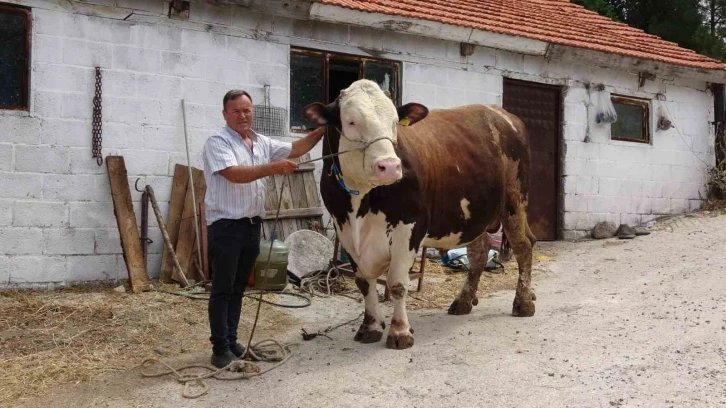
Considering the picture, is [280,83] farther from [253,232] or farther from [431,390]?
[431,390]

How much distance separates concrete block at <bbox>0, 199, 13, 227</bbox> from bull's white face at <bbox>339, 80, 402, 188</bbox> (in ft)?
12.0

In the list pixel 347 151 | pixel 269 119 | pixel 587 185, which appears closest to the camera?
pixel 347 151

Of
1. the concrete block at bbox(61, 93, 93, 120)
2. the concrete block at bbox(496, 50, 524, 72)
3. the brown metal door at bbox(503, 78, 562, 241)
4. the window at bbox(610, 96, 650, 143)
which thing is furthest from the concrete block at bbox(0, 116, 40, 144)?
the window at bbox(610, 96, 650, 143)

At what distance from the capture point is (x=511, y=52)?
9.59 metres

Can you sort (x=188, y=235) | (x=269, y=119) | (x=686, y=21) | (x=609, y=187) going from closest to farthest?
(x=188, y=235), (x=269, y=119), (x=609, y=187), (x=686, y=21)

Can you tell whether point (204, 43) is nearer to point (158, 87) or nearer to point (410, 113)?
point (158, 87)

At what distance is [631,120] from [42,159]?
29.3 ft

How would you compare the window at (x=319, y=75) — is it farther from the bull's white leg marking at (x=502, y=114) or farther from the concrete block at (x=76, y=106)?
the concrete block at (x=76, y=106)

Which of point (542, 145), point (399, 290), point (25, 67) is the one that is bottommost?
point (399, 290)

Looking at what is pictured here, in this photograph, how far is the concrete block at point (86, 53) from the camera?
6.54 metres

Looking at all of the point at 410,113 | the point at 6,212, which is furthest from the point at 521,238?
the point at 6,212

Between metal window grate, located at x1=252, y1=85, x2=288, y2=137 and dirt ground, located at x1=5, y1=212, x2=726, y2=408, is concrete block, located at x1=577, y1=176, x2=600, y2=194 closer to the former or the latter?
dirt ground, located at x1=5, y1=212, x2=726, y2=408

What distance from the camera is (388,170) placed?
12.8ft

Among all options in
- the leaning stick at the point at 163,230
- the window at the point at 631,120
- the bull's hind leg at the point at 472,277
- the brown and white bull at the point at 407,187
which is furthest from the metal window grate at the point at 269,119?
the window at the point at 631,120
